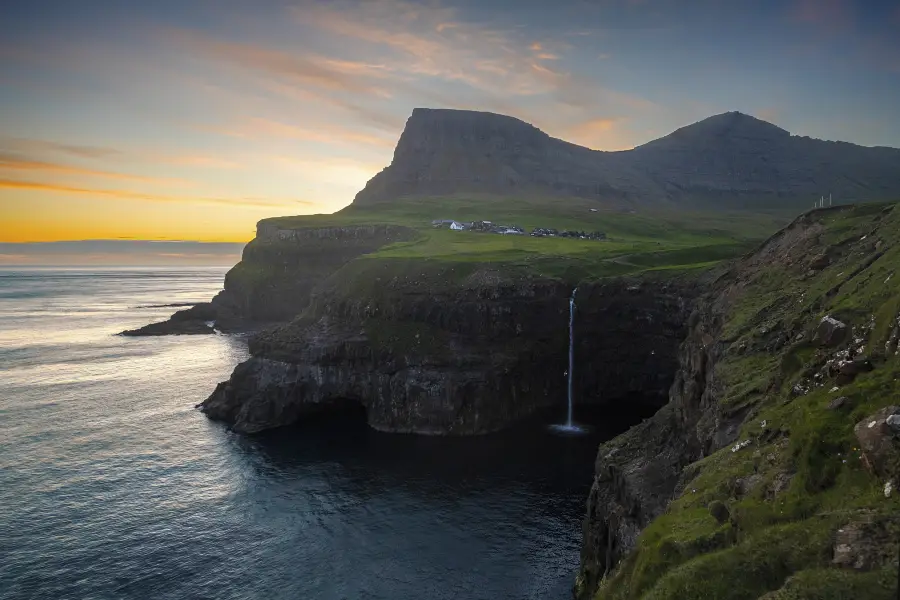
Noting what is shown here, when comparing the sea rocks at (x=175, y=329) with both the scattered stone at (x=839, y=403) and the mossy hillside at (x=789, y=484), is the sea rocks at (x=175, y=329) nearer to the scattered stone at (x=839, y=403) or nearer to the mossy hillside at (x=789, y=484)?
the mossy hillside at (x=789, y=484)

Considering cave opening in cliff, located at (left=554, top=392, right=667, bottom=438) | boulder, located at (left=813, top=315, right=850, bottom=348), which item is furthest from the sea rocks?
boulder, located at (left=813, top=315, right=850, bottom=348)

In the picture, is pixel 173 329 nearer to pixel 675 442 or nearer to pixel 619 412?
pixel 619 412

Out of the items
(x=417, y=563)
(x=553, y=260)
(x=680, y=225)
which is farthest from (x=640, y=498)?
(x=680, y=225)

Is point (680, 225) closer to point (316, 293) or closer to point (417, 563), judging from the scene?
point (316, 293)

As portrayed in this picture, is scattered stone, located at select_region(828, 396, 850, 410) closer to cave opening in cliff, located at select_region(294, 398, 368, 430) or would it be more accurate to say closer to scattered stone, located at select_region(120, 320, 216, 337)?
cave opening in cliff, located at select_region(294, 398, 368, 430)

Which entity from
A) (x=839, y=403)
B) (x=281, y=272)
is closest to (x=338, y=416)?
(x=839, y=403)

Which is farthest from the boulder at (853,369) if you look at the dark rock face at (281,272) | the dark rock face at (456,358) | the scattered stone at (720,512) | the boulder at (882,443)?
the dark rock face at (281,272)
